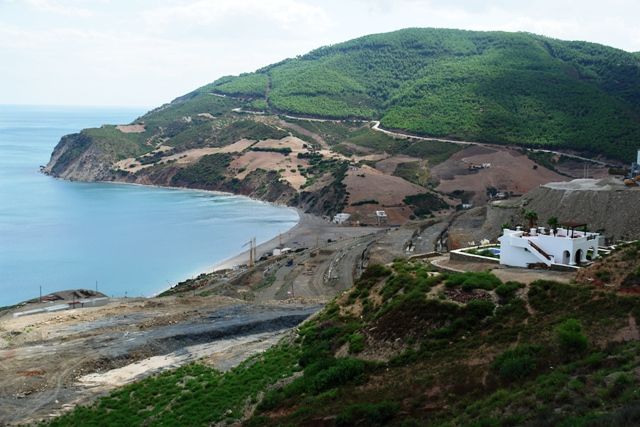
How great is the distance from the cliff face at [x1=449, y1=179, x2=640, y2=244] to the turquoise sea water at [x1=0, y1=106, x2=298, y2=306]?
26.8 metres

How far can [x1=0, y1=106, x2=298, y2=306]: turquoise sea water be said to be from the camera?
2488 inches

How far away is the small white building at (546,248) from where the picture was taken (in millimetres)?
22531

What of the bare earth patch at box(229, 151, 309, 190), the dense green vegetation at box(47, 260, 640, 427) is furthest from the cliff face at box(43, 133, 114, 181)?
the dense green vegetation at box(47, 260, 640, 427)

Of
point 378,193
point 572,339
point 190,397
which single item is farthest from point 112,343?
point 378,193

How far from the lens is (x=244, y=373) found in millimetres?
19750

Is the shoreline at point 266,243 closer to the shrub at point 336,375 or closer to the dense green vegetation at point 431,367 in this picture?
the dense green vegetation at point 431,367

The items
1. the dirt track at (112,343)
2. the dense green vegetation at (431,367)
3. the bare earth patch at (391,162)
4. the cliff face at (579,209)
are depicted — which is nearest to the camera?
the dense green vegetation at (431,367)

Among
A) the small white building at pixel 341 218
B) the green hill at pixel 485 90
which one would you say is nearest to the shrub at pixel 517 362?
the small white building at pixel 341 218

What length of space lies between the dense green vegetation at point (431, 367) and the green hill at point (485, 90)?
87355mm

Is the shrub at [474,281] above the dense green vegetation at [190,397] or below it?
above

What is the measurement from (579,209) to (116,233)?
54.9 metres

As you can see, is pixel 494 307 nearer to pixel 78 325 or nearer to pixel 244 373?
pixel 244 373

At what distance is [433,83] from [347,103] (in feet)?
67.2

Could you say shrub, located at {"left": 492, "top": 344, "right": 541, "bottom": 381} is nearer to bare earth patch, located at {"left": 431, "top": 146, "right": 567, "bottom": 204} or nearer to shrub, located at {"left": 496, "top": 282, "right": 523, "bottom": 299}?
shrub, located at {"left": 496, "top": 282, "right": 523, "bottom": 299}
